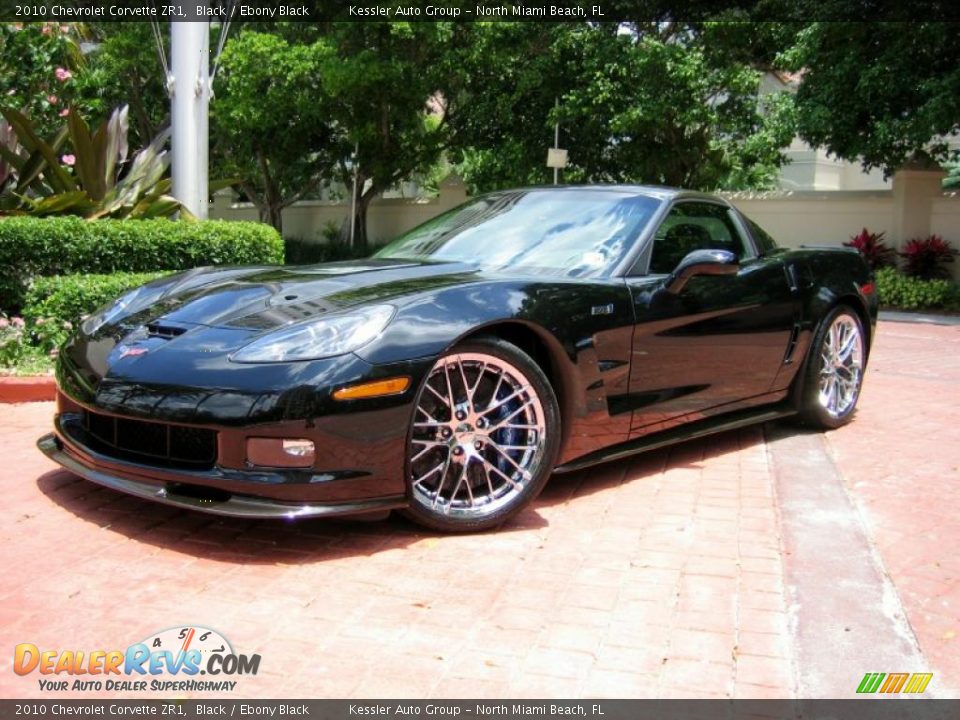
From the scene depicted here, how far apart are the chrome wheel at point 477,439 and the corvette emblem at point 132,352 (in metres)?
1.01

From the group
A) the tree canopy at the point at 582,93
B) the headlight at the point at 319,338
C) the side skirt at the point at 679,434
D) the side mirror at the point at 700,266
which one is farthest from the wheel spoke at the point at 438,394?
the tree canopy at the point at 582,93

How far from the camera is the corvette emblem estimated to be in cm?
349

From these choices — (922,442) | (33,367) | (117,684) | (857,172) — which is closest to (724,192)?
(857,172)

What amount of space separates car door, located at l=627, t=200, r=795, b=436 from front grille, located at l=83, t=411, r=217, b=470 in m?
1.81

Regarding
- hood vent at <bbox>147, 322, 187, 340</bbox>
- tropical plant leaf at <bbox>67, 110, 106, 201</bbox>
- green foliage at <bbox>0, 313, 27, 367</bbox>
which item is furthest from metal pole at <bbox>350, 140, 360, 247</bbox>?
hood vent at <bbox>147, 322, 187, 340</bbox>

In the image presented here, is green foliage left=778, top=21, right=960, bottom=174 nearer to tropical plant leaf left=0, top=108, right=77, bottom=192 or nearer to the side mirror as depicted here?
the side mirror

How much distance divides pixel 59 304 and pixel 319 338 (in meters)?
3.85

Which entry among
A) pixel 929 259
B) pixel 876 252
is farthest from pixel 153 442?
pixel 876 252

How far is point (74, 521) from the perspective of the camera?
3695mm

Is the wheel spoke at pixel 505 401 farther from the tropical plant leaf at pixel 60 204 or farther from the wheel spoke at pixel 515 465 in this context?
the tropical plant leaf at pixel 60 204

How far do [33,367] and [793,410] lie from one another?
14.8 ft

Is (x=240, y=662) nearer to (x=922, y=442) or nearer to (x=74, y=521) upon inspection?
(x=74, y=521)

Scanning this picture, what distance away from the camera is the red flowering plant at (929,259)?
1527 centimetres

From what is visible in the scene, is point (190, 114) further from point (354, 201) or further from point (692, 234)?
point (354, 201)
